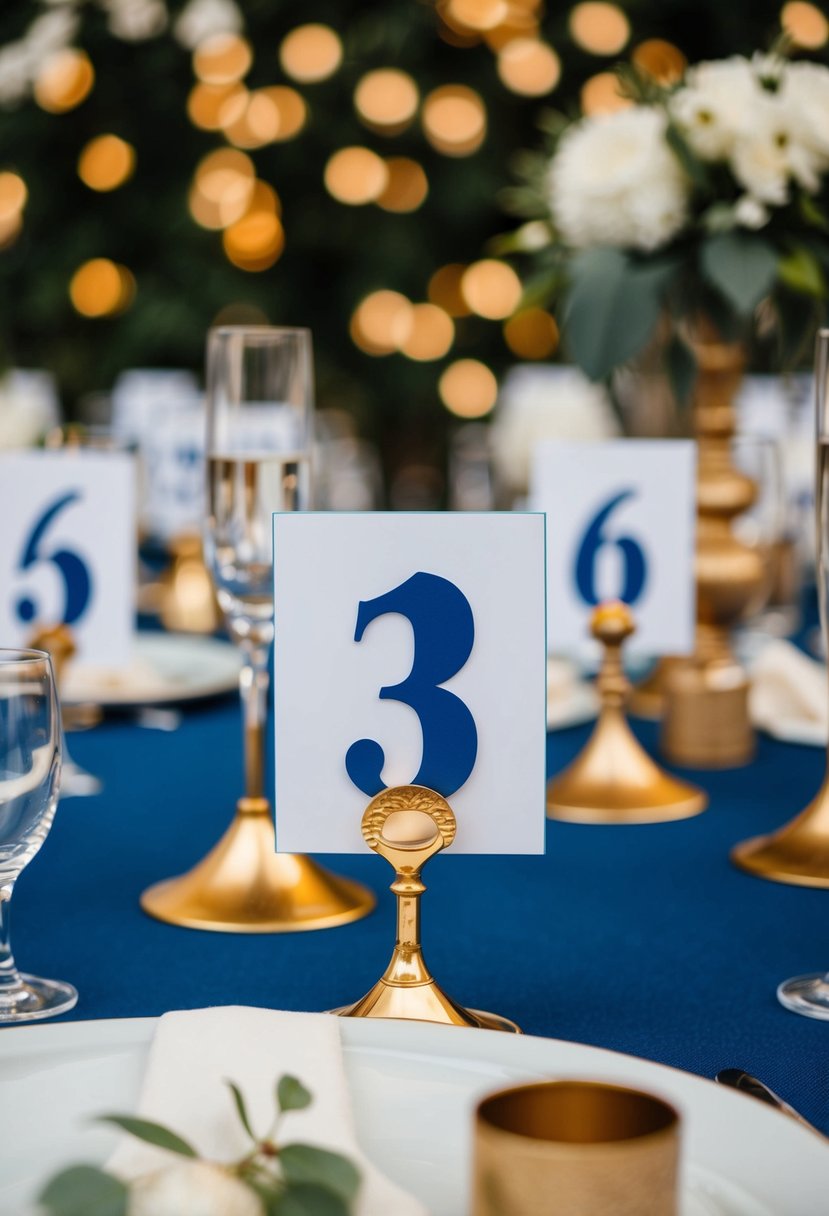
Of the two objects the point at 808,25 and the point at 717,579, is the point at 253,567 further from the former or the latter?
the point at 808,25

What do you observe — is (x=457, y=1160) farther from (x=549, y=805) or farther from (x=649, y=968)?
(x=549, y=805)

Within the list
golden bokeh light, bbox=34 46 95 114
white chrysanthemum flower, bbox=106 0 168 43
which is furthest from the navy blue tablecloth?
white chrysanthemum flower, bbox=106 0 168 43

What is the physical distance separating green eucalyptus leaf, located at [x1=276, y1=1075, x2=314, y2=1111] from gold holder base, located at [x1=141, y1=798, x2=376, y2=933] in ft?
1.56

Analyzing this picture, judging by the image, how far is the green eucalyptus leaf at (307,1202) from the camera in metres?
0.49

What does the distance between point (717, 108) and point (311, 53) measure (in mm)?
3091

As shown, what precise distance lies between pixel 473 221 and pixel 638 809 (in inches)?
129

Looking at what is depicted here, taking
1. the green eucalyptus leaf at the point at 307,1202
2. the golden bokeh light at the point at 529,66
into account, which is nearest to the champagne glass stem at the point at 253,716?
the green eucalyptus leaf at the point at 307,1202

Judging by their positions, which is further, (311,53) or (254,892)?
(311,53)

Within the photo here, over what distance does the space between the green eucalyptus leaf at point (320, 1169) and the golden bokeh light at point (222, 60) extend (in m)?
4.17

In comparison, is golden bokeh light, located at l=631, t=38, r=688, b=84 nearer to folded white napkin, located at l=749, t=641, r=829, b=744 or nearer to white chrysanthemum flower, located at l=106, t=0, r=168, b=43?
white chrysanthemum flower, located at l=106, t=0, r=168, b=43

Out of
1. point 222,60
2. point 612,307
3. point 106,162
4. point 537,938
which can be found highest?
point 222,60

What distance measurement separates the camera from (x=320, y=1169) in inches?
19.5

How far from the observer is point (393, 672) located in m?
0.83

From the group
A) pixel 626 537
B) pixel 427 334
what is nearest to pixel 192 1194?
pixel 626 537
